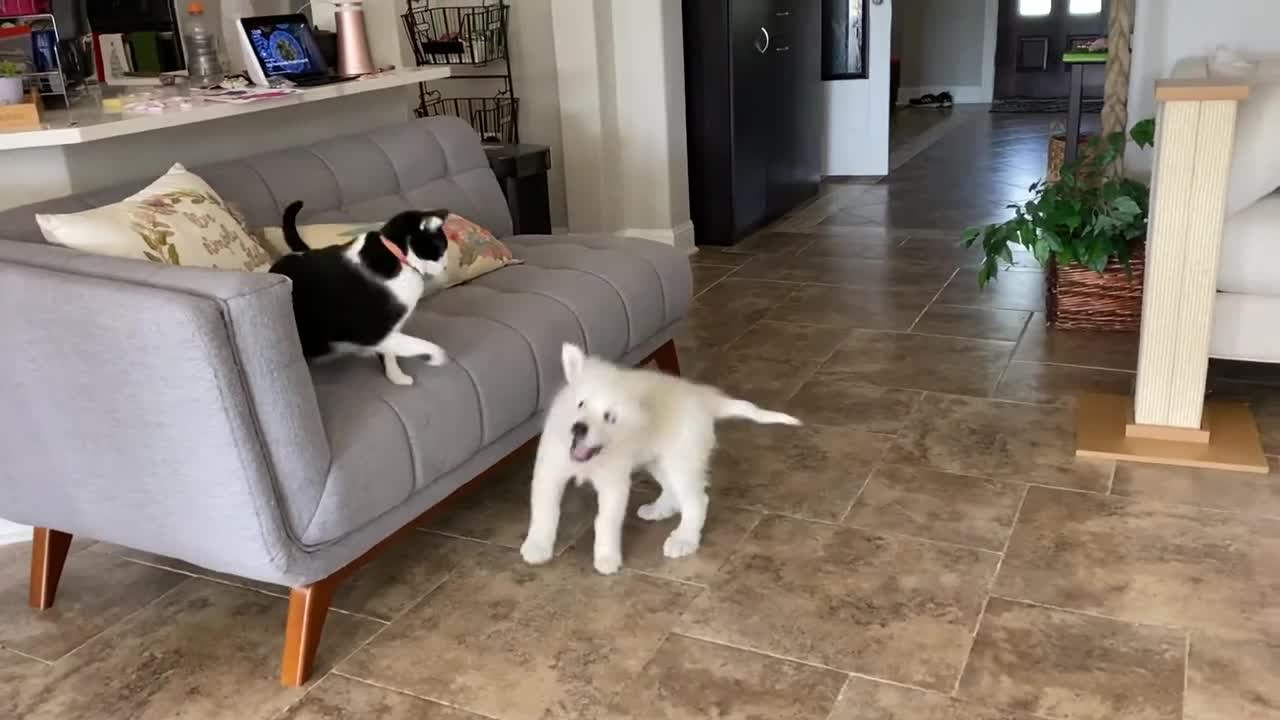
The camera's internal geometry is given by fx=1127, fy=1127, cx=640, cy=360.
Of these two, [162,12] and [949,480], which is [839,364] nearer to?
[949,480]

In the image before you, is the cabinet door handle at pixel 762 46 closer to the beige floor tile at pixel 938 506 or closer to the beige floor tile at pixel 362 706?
the beige floor tile at pixel 938 506

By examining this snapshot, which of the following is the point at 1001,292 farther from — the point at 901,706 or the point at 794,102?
the point at 901,706

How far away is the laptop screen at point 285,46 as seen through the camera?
3010 mm

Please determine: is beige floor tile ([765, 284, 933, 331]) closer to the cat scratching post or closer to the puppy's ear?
the cat scratching post

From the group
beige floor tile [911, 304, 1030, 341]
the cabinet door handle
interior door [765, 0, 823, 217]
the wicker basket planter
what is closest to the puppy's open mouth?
beige floor tile [911, 304, 1030, 341]

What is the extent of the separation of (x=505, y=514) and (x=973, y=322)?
1.89 meters

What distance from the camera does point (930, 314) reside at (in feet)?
12.6

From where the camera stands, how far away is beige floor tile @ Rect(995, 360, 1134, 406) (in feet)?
10.0

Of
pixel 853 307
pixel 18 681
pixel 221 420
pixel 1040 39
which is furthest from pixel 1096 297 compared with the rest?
pixel 1040 39

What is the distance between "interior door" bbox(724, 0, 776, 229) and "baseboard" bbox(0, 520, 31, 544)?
314 centimetres

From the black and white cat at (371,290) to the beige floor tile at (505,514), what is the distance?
454 mm

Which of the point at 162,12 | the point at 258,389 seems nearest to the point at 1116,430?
the point at 258,389

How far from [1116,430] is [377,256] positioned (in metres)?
1.84

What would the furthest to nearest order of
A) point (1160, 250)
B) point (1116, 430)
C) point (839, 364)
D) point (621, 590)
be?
1. point (839, 364)
2. point (1116, 430)
3. point (1160, 250)
4. point (621, 590)
